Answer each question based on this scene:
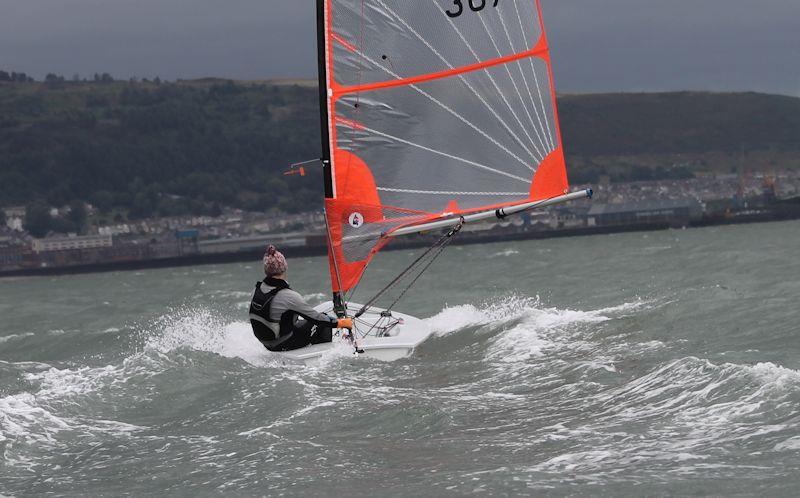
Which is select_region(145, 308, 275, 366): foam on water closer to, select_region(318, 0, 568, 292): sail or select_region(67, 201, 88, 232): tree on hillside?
select_region(318, 0, 568, 292): sail

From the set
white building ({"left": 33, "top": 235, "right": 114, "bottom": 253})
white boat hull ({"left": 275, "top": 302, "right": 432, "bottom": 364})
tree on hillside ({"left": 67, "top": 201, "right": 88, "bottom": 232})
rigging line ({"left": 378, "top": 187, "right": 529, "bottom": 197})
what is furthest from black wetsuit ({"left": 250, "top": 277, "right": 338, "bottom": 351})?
tree on hillside ({"left": 67, "top": 201, "right": 88, "bottom": 232})

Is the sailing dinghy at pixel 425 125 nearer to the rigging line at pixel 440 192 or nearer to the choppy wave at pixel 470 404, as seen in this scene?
the rigging line at pixel 440 192

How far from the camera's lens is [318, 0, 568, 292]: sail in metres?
14.0

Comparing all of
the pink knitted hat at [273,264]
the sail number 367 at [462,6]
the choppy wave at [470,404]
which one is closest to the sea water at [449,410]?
the choppy wave at [470,404]

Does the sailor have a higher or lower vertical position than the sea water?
higher

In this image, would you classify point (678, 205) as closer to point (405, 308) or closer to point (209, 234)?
point (209, 234)

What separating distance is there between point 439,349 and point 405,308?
880 centimetres

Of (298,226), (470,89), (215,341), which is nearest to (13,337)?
(215,341)

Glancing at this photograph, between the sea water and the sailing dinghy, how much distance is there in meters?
1.38

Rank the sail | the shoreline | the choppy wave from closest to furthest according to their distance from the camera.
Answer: the choppy wave → the sail → the shoreline

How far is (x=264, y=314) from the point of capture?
12305mm

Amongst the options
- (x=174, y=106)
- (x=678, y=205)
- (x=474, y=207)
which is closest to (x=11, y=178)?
(x=174, y=106)

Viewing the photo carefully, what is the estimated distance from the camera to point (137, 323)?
72.5 feet

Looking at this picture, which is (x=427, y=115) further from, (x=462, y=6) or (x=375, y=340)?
(x=375, y=340)
